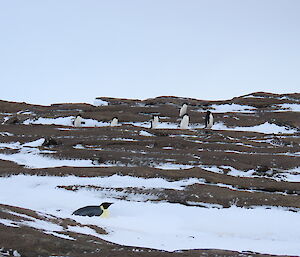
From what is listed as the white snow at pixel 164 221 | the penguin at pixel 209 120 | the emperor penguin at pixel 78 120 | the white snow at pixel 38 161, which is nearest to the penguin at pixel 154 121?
the penguin at pixel 209 120

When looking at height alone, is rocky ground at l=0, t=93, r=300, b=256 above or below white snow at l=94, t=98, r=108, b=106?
below

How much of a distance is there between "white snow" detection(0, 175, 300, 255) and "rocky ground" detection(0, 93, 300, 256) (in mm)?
981

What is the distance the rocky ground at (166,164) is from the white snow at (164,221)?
981 mm

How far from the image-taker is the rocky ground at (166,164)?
11498mm

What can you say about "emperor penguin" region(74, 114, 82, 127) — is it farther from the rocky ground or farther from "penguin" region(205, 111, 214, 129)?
"penguin" region(205, 111, 214, 129)

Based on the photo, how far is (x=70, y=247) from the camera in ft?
35.7

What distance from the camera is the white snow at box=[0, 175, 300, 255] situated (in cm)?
1641

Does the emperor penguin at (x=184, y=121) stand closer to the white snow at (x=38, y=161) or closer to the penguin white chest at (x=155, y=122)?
the penguin white chest at (x=155, y=122)

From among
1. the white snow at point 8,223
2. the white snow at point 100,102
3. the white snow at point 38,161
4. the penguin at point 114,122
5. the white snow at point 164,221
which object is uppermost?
the white snow at point 100,102

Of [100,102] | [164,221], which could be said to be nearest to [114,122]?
[100,102]

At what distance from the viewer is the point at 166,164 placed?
3266 cm

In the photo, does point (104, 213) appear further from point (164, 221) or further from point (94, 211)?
point (164, 221)

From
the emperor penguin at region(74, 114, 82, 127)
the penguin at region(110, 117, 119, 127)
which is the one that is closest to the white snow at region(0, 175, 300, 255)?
the emperor penguin at region(74, 114, 82, 127)

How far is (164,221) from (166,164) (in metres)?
12.3
